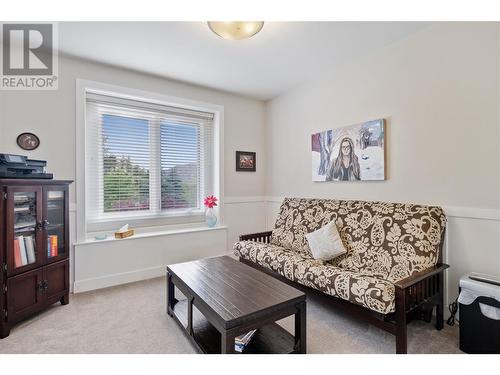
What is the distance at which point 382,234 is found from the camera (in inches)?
84.6

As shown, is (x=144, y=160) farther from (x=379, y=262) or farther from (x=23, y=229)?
(x=379, y=262)

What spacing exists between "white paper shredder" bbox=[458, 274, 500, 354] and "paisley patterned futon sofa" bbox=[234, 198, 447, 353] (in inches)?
8.0

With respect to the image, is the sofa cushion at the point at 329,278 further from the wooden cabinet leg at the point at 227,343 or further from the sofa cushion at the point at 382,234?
the wooden cabinet leg at the point at 227,343

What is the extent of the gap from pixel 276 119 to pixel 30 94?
9.64ft

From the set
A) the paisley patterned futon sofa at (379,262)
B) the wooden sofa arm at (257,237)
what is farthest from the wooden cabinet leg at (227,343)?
the wooden sofa arm at (257,237)

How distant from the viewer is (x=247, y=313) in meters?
1.38

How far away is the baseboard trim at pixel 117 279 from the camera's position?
2.64 meters

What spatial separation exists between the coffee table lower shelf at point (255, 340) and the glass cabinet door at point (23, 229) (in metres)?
1.37

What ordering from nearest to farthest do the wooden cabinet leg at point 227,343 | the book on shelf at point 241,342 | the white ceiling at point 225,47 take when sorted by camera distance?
the wooden cabinet leg at point 227,343, the book on shelf at point 241,342, the white ceiling at point 225,47

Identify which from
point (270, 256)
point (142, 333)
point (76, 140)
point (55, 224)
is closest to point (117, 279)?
point (55, 224)

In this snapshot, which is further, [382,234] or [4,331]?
[382,234]

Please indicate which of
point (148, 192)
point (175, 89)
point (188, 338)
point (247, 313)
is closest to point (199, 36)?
point (175, 89)

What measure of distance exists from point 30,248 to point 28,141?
1.07m
